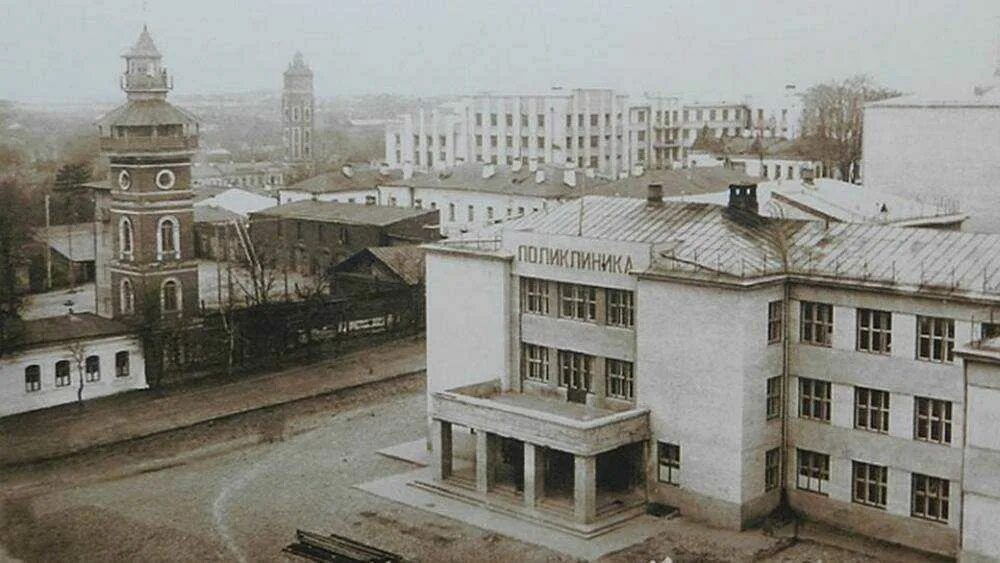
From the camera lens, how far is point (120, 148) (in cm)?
6209

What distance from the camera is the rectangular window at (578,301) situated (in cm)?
4075

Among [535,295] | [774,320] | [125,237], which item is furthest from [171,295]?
[774,320]

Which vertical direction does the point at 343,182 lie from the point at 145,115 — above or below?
below

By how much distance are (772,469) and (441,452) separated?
10440mm

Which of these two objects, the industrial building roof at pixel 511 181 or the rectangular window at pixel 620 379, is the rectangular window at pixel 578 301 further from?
the industrial building roof at pixel 511 181

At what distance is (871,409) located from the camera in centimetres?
3597

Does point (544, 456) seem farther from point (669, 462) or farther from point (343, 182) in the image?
point (343, 182)

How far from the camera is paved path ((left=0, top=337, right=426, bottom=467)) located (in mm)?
48625

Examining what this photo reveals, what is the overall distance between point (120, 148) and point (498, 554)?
3501 centimetres

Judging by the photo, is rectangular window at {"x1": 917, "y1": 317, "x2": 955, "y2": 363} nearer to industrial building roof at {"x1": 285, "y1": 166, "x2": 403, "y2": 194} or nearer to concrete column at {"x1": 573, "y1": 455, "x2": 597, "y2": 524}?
concrete column at {"x1": 573, "y1": 455, "x2": 597, "y2": 524}

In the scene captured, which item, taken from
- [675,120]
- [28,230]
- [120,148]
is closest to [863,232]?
[120,148]

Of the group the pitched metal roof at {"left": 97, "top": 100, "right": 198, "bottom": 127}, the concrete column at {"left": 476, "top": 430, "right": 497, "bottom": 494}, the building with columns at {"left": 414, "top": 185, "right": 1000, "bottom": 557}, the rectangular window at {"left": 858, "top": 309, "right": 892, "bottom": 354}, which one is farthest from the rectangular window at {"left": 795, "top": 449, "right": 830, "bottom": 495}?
the pitched metal roof at {"left": 97, "top": 100, "right": 198, "bottom": 127}

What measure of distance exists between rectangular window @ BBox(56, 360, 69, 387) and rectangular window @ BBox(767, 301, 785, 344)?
30064mm

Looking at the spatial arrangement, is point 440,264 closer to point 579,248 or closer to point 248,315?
point 579,248
